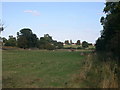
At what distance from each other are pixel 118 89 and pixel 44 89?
2.81 m

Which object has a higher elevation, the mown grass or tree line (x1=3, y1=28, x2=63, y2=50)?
tree line (x1=3, y1=28, x2=63, y2=50)

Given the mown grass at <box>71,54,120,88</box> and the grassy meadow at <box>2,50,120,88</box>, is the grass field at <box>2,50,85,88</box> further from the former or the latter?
the mown grass at <box>71,54,120,88</box>

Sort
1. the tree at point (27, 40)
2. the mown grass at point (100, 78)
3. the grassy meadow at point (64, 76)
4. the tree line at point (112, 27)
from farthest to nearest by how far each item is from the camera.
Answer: the tree at point (27, 40) < the tree line at point (112, 27) < the grassy meadow at point (64, 76) < the mown grass at point (100, 78)

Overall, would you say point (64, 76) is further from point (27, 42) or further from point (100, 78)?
point (27, 42)

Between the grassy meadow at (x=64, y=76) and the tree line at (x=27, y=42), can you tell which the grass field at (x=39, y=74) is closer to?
the grassy meadow at (x=64, y=76)

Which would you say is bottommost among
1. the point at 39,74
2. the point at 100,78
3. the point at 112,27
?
the point at 39,74

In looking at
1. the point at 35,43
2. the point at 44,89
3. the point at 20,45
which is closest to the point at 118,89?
the point at 44,89

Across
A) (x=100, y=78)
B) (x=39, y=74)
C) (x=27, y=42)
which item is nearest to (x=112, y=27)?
(x=39, y=74)

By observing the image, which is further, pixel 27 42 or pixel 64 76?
pixel 27 42

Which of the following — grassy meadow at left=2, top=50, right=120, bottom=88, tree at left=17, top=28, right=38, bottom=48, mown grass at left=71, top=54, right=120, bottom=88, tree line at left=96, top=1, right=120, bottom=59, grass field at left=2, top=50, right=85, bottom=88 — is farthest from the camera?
tree at left=17, top=28, right=38, bottom=48

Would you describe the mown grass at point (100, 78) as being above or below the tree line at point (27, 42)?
below

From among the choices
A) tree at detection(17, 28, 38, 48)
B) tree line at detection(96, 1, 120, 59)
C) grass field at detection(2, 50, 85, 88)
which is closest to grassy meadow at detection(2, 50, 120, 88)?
grass field at detection(2, 50, 85, 88)

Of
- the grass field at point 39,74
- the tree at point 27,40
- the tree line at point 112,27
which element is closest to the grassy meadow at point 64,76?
the grass field at point 39,74

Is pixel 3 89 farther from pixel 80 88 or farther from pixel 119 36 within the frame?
pixel 119 36
